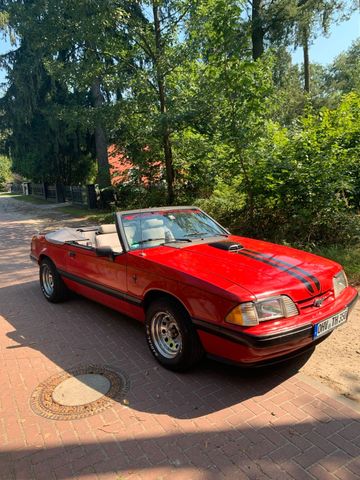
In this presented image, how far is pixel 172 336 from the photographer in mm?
3641

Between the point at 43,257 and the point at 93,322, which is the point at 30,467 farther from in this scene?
the point at 43,257

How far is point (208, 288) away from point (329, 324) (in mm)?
1135

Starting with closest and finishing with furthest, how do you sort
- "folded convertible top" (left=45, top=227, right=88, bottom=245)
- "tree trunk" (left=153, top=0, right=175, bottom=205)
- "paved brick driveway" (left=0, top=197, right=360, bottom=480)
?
"paved brick driveway" (left=0, top=197, right=360, bottom=480)
"folded convertible top" (left=45, top=227, right=88, bottom=245)
"tree trunk" (left=153, top=0, right=175, bottom=205)

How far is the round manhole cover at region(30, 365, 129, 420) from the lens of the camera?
3138 mm

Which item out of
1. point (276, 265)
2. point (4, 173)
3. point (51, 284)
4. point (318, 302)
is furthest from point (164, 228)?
point (4, 173)

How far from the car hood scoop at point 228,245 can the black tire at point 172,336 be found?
2.92 ft

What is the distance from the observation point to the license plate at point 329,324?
3145 millimetres

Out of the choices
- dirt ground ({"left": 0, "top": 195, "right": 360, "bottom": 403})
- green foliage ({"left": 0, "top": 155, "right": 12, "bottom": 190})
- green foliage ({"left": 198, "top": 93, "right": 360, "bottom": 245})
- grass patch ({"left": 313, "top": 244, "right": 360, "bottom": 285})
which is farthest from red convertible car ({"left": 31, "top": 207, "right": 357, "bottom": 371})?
green foliage ({"left": 0, "top": 155, "right": 12, "bottom": 190})

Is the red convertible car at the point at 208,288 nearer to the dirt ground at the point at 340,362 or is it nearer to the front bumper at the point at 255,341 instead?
the front bumper at the point at 255,341

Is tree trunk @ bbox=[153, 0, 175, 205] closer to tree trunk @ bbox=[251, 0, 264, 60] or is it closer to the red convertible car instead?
tree trunk @ bbox=[251, 0, 264, 60]

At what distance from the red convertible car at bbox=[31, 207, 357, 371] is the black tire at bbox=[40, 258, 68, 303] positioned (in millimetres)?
745

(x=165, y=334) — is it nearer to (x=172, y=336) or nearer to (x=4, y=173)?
(x=172, y=336)

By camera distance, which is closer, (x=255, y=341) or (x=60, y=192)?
(x=255, y=341)

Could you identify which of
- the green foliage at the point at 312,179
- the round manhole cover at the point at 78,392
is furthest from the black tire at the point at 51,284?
the green foliage at the point at 312,179
